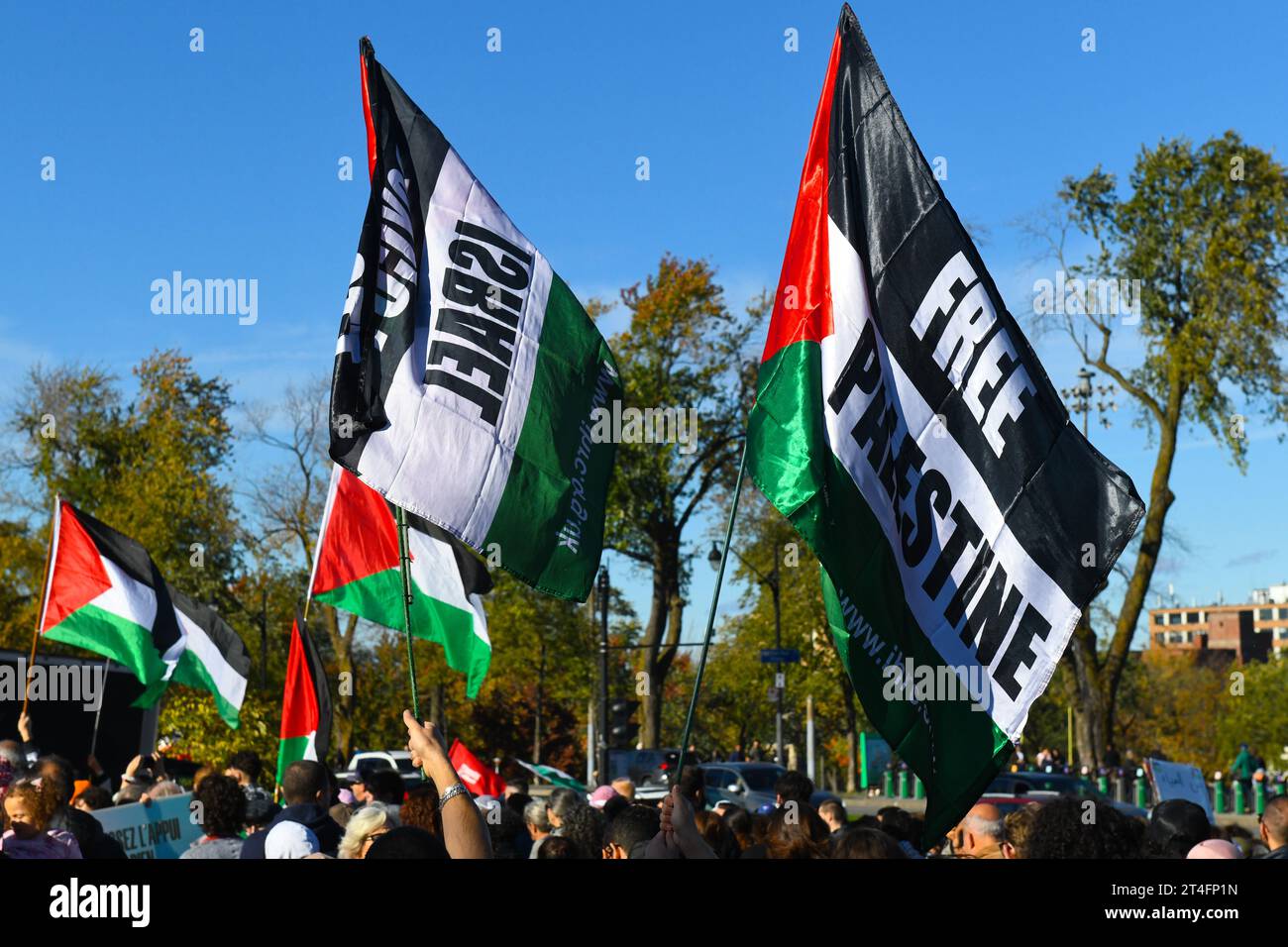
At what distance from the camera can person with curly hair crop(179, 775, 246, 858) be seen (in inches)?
279

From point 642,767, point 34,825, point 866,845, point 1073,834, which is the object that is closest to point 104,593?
point 34,825

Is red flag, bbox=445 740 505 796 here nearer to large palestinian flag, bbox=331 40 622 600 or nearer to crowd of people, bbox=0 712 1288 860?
crowd of people, bbox=0 712 1288 860

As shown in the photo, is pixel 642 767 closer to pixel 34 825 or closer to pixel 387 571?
pixel 387 571

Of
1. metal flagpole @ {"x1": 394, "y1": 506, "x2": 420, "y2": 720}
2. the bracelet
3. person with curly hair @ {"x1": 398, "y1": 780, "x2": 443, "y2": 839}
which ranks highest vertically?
metal flagpole @ {"x1": 394, "y1": 506, "x2": 420, "y2": 720}

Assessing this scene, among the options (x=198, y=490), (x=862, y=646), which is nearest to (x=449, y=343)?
(x=862, y=646)

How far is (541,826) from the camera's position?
8.58m

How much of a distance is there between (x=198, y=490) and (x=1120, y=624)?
2434cm

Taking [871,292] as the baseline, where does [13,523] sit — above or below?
above

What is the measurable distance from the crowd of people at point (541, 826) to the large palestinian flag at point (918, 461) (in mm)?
496

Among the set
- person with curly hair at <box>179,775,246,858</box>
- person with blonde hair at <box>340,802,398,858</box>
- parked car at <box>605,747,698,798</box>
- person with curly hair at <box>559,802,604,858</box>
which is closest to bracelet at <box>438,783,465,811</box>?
person with blonde hair at <box>340,802,398,858</box>

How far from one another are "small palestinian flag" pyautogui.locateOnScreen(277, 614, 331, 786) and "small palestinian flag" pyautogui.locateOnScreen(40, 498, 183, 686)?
7.35ft

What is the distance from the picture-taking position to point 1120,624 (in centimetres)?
3112
